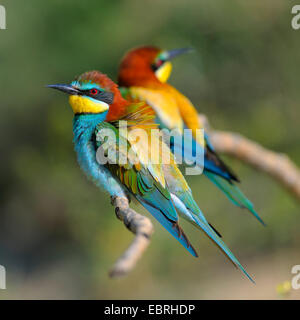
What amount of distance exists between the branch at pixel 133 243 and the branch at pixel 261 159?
1.17 meters

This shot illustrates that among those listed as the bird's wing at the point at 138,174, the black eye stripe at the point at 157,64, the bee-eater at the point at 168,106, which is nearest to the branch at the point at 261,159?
the bee-eater at the point at 168,106

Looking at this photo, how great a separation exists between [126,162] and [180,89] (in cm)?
240

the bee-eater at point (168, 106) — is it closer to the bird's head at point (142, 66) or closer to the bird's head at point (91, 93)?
the bird's head at point (142, 66)

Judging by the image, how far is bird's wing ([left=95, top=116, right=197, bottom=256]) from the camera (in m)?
1.51

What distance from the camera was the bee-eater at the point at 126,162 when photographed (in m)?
1.51

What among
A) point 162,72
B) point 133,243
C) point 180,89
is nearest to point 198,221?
point 133,243

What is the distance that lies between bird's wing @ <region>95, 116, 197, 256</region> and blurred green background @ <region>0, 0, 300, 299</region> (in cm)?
217

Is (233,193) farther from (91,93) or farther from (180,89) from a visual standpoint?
(180,89)

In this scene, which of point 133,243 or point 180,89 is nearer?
point 133,243

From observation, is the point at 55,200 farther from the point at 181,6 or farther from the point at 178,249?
the point at 181,6

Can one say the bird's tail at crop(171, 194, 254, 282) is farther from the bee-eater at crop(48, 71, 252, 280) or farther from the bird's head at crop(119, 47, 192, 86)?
the bird's head at crop(119, 47, 192, 86)

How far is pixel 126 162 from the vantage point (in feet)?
5.19

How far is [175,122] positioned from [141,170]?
609mm

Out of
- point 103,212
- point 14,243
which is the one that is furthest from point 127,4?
point 14,243
